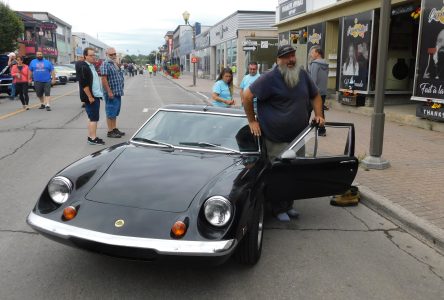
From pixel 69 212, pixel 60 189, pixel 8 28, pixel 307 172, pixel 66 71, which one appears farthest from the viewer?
pixel 66 71

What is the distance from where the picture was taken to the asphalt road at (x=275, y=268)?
3.22 m

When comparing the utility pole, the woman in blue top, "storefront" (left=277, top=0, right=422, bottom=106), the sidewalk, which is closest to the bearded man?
the sidewalk

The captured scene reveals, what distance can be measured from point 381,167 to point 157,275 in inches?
176

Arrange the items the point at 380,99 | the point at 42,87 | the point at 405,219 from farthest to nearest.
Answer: the point at 42,87, the point at 380,99, the point at 405,219

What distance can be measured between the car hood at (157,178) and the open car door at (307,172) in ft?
1.50

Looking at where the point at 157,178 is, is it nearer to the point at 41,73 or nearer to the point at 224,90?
the point at 224,90

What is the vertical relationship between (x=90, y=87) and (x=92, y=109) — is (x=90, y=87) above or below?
above

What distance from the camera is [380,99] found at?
6777mm

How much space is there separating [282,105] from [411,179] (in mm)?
2670

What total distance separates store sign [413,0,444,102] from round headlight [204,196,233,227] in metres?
8.50

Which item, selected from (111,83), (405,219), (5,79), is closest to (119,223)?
(405,219)

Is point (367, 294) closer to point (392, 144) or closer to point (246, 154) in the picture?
point (246, 154)

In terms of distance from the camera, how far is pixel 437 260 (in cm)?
396

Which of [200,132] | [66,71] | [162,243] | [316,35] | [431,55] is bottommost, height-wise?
[162,243]
